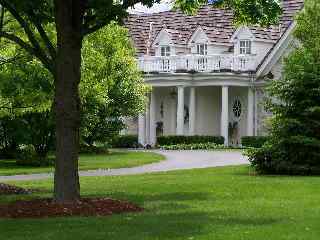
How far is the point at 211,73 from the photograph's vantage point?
46.5 metres

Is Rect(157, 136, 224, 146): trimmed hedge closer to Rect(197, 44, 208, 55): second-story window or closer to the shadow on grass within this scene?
Rect(197, 44, 208, 55): second-story window

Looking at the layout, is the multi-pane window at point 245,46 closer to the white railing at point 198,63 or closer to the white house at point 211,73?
the white house at point 211,73

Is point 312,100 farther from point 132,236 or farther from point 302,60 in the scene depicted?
point 132,236

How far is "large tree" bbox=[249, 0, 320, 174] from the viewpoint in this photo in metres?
22.7

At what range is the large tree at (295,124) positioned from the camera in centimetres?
2269

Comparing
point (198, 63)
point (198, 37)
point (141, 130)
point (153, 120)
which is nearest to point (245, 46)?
point (198, 63)

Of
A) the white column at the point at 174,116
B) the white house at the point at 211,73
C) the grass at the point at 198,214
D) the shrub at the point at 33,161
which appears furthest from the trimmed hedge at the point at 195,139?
the grass at the point at 198,214

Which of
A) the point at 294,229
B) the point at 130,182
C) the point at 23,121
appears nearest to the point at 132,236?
the point at 294,229

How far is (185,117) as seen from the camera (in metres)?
50.4

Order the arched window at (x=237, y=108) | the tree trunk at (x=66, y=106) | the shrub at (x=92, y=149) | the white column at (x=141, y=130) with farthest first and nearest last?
the white column at (x=141, y=130) → the arched window at (x=237, y=108) → the shrub at (x=92, y=149) → the tree trunk at (x=66, y=106)

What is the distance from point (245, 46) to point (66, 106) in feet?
116

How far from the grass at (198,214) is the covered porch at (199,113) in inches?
Result: 1052

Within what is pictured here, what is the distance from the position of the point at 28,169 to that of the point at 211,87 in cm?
2426

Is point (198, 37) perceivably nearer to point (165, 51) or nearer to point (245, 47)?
point (165, 51)
